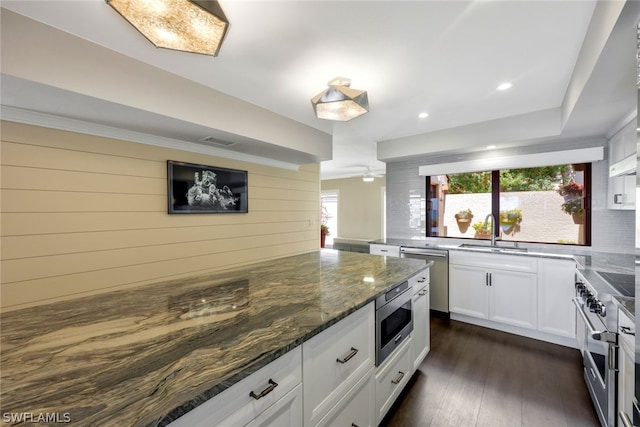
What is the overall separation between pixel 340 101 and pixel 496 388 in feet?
8.21

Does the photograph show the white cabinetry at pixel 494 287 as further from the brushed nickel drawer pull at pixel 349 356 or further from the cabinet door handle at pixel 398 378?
the brushed nickel drawer pull at pixel 349 356

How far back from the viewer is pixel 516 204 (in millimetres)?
3424

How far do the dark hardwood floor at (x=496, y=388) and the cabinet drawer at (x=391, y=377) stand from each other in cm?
17

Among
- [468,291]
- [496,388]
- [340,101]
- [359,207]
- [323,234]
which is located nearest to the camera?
[340,101]

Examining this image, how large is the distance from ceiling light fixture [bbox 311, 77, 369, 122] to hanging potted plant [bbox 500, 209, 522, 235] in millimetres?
2642

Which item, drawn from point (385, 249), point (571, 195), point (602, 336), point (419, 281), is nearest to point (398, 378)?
point (419, 281)

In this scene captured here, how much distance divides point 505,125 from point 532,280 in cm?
173

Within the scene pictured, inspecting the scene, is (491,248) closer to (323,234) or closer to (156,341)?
(156,341)

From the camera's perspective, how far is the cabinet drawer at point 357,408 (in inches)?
48.3

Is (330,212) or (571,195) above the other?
(571,195)

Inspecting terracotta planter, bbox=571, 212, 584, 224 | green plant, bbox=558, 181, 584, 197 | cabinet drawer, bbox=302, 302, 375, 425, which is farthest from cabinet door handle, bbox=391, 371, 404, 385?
green plant, bbox=558, 181, 584, 197

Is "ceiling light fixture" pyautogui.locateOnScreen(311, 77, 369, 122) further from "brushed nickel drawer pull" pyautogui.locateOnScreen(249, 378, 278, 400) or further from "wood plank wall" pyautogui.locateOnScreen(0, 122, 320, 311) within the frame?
"brushed nickel drawer pull" pyautogui.locateOnScreen(249, 378, 278, 400)

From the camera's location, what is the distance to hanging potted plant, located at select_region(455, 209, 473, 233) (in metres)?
3.78

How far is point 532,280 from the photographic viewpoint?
2801 mm
